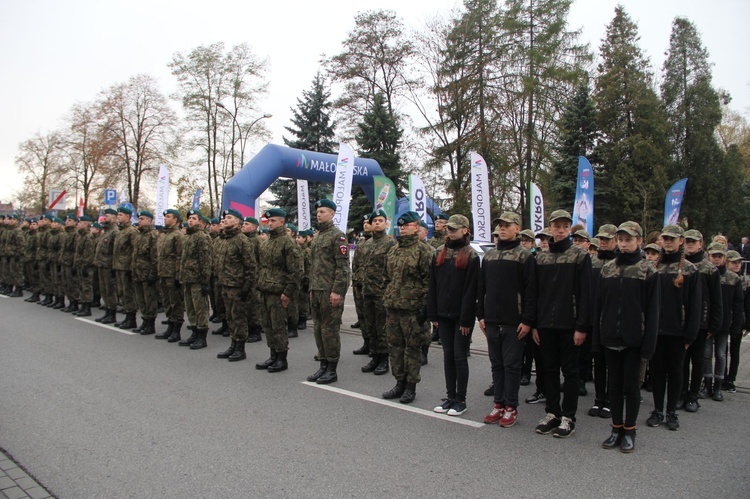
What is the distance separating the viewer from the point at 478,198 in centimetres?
1128

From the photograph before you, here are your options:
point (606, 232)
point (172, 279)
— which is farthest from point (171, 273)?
point (606, 232)

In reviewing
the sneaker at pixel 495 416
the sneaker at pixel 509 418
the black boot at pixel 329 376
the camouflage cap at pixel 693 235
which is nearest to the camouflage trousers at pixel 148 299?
the black boot at pixel 329 376

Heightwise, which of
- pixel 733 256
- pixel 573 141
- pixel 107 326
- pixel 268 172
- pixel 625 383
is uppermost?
pixel 573 141

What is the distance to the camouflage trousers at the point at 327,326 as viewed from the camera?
6.65m

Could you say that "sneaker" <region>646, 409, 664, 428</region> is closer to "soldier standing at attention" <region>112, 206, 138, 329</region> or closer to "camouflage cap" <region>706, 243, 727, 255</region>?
"camouflage cap" <region>706, 243, 727, 255</region>

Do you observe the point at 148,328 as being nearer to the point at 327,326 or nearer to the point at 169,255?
the point at 169,255

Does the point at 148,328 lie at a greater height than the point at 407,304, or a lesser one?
lesser

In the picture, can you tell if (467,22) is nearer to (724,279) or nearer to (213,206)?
(213,206)

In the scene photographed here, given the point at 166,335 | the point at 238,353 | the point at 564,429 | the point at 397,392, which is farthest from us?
the point at 166,335

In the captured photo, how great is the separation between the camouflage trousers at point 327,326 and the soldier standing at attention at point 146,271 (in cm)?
441

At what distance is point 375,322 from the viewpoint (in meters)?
7.53

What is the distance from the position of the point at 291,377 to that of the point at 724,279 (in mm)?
5577

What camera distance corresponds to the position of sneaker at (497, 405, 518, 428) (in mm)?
5055

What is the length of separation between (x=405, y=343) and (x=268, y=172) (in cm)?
1082
